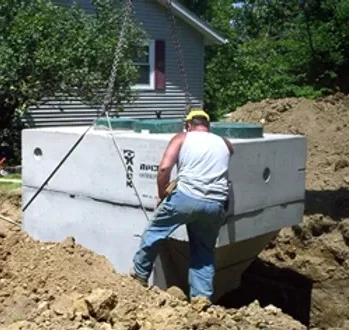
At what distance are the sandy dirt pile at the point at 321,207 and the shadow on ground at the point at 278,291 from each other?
0.09m

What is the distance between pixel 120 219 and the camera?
23.2ft

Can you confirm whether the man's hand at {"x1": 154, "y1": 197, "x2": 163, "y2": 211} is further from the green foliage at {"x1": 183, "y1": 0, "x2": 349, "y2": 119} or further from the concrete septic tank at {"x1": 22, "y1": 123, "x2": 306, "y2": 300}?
the green foliage at {"x1": 183, "y1": 0, "x2": 349, "y2": 119}

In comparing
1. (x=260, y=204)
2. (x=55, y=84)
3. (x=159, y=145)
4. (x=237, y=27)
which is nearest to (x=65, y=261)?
(x=159, y=145)

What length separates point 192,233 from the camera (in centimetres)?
665

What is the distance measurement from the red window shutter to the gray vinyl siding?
0.18m

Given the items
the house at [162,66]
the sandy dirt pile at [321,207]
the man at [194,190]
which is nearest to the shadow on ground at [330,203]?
the sandy dirt pile at [321,207]

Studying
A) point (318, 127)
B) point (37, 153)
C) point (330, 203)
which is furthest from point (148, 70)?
point (37, 153)

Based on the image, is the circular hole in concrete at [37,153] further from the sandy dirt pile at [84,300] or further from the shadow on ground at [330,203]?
the shadow on ground at [330,203]

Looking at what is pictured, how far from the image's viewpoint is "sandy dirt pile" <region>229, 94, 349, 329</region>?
28.9ft

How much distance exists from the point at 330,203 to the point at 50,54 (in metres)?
5.62

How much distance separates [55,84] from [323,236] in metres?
6.64

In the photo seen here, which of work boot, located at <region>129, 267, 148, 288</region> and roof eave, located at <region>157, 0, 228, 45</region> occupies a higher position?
roof eave, located at <region>157, 0, 228, 45</region>

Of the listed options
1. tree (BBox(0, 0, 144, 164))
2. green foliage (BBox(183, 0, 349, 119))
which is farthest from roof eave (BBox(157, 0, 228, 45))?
tree (BBox(0, 0, 144, 164))

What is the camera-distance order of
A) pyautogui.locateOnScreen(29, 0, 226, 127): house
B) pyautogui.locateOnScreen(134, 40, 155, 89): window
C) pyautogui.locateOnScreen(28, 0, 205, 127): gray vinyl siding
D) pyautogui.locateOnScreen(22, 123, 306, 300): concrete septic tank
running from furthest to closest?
pyautogui.locateOnScreen(134, 40, 155, 89): window → pyautogui.locateOnScreen(29, 0, 226, 127): house → pyautogui.locateOnScreen(28, 0, 205, 127): gray vinyl siding → pyautogui.locateOnScreen(22, 123, 306, 300): concrete septic tank
